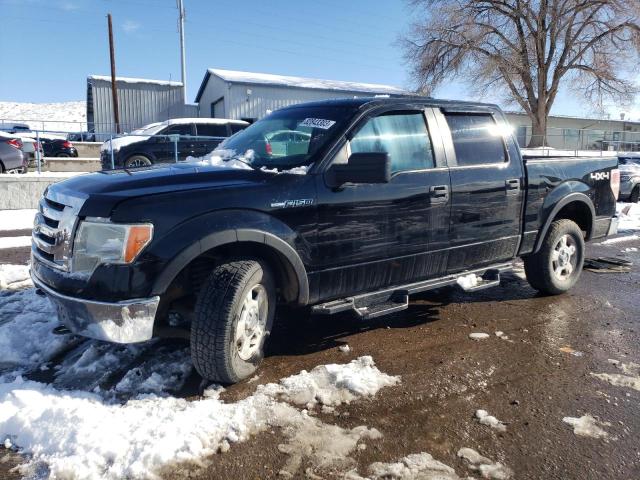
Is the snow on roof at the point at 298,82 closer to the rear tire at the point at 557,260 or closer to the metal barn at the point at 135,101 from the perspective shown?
the metal barn at the point at 135,101

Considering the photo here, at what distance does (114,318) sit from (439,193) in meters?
2.57

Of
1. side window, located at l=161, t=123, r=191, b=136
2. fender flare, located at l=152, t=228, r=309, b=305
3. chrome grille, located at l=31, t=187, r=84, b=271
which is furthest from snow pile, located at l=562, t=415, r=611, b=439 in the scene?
side window, located at l=161, t=123, r=191, b=136

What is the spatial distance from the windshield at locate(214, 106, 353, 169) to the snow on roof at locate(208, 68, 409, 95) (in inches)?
1148

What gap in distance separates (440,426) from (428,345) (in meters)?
1.22

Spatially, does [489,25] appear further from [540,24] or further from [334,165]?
[334,165]

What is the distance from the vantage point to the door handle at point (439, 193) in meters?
4.03

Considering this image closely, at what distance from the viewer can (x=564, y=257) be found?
17.8 ft

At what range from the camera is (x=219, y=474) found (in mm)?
2410

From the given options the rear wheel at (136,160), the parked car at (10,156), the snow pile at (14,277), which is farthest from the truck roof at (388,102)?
the parked car at (10,156)

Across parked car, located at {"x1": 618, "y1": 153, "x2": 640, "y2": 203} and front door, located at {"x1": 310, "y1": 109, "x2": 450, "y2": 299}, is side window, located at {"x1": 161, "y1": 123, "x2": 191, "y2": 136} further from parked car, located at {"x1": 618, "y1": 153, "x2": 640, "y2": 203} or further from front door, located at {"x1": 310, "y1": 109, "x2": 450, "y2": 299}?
parked car, located at {"x1": 618, "y1": 153, "x2": 640, "y2": 203}

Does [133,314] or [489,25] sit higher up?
[489,25]

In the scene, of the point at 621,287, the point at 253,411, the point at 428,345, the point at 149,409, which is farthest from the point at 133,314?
the point at 621,287

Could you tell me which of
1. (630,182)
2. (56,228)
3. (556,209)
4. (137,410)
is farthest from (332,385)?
(630,182)

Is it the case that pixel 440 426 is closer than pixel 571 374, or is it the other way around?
pixel 440 426
